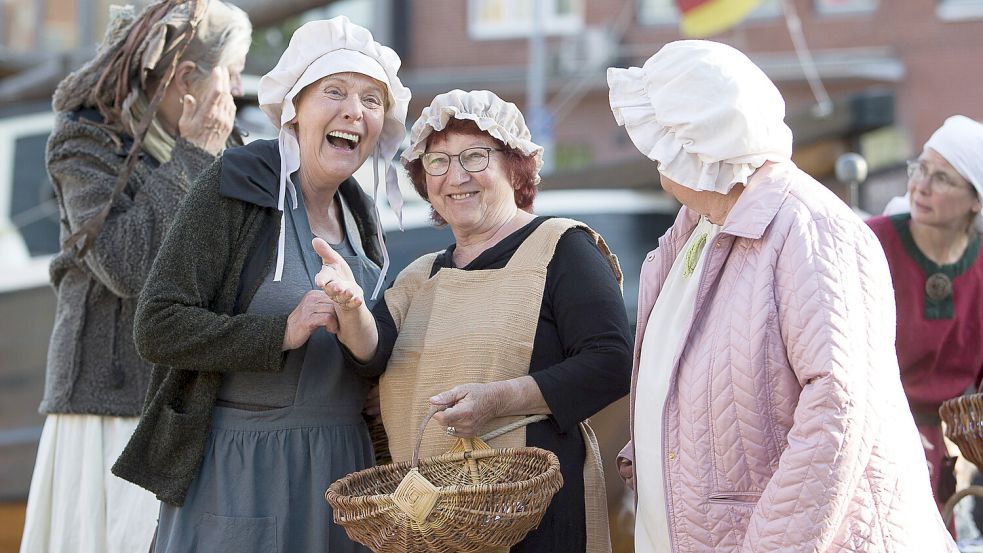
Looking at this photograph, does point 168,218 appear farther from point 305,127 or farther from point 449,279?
point 449,279

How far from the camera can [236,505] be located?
8.78 feet

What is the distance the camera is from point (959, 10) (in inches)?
649

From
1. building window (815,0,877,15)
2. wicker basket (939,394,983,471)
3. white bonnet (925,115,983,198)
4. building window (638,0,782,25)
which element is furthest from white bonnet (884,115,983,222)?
building window (638,0,782,25)

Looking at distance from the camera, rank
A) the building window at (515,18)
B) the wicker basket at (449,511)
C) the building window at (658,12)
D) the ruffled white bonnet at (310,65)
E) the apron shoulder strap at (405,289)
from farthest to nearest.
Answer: the building window at (515,18), the building window at (658,12), the apron shoulder strap at (405,289), the ruffled white bonnet at (310,65), the wicker basket at (449,511)

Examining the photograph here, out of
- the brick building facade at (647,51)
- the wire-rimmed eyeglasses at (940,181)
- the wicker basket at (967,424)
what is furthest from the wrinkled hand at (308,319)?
the brick building facade at (647,51)

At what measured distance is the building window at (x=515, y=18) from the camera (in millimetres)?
18406

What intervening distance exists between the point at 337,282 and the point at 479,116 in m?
0.62

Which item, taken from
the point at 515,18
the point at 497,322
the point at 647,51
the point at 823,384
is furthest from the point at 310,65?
the point at 515,18

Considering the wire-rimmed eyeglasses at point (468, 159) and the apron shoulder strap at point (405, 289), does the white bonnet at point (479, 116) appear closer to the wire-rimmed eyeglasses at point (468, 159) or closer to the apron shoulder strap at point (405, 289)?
the wire-rimmed eyeglasses at point (468, 159)

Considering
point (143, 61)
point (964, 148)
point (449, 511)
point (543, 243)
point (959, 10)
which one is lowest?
point (449, 511)

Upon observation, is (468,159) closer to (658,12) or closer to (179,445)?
(179,445)

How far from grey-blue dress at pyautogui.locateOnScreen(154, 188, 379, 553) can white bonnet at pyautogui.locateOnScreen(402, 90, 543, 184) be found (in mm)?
407

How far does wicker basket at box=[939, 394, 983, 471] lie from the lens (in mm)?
2945

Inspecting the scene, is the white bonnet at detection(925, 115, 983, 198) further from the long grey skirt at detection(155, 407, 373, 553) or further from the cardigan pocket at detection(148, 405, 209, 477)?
the cardigan pocket at detection(148, 405, 209, 477)
